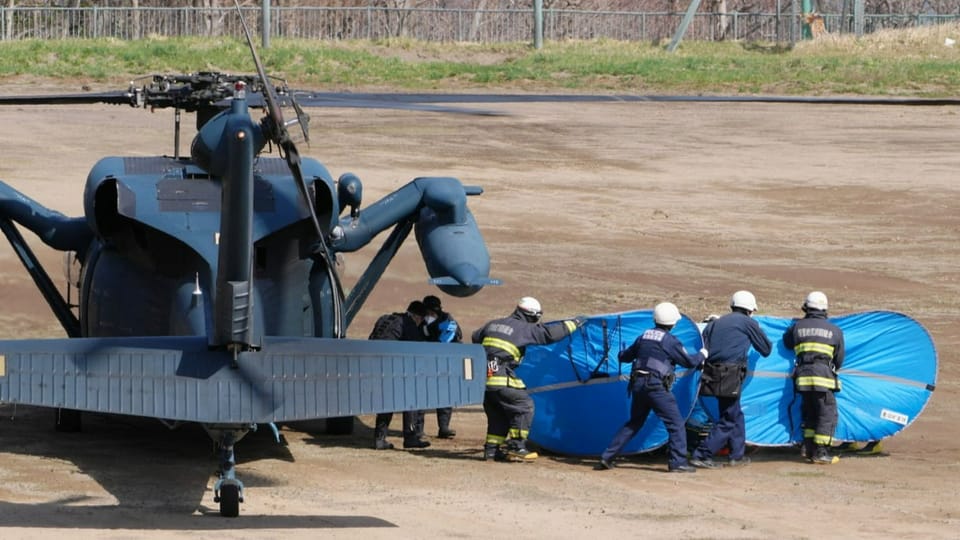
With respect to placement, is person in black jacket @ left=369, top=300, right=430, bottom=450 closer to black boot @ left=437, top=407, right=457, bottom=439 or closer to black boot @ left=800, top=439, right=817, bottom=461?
black boot @ left=437, top=407, right=457, bottom=439

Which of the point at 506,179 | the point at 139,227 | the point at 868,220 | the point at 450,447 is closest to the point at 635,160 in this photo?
the point at 506,179

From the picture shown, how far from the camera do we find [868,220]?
29.2 meters

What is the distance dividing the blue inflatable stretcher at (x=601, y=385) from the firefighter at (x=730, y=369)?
0.25 m

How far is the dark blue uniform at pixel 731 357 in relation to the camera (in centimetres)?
1599

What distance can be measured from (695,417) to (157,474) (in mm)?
5298

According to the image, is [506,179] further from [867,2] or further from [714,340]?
[867,2]

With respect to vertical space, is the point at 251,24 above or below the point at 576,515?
above

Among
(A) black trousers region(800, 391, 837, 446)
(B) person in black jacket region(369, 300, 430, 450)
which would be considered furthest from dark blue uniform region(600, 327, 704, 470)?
(B) person in black jacket region(369, 300, 430, 450)

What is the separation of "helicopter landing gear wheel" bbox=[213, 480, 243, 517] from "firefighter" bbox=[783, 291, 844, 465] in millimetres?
6084

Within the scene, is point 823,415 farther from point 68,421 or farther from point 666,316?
point 68,421

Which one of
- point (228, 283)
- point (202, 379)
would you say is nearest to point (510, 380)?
point (202, 379)

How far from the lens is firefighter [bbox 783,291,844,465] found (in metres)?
16.1

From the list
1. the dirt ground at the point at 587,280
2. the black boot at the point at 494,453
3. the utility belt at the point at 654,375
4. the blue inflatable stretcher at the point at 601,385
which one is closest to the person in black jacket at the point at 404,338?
the dirt ground at the point at 587,280

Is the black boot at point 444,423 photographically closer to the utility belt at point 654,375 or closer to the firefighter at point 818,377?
the utility belt at point 654,375
